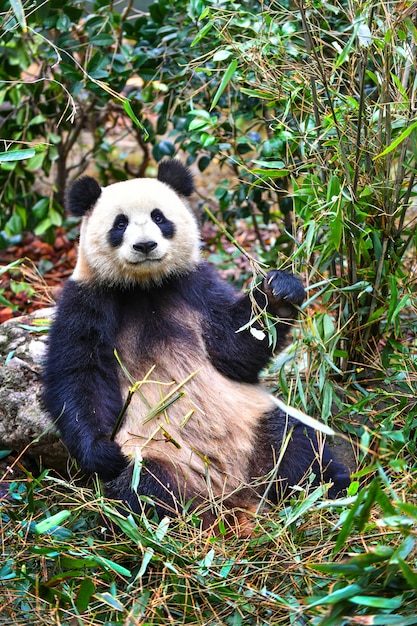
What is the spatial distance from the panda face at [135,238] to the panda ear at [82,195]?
0.11 ft

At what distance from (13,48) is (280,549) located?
4.44 m

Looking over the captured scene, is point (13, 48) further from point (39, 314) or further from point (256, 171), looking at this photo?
point (256, 171)

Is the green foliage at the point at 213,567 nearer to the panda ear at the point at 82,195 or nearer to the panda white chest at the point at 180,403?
the panda white chest at the point at 180,403

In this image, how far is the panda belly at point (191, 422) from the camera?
12.1 feet

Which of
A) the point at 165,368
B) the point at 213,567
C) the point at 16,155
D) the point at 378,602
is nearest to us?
the point at 378,602

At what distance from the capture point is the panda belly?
3.67 m

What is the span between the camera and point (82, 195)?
13.0 ft

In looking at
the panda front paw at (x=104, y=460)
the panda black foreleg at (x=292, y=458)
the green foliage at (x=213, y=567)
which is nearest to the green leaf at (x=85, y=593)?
the green foliage at (x=213, y=567)

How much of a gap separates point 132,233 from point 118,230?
0.11 m

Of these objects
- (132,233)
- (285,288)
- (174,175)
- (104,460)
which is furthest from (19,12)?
(104,460)

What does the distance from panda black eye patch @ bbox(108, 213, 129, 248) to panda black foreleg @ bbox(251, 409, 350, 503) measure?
3.64ft

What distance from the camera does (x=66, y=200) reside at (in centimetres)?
404

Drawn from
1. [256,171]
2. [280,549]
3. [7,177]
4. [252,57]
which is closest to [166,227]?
[256,171]

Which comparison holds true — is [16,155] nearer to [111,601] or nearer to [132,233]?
[132,233]
